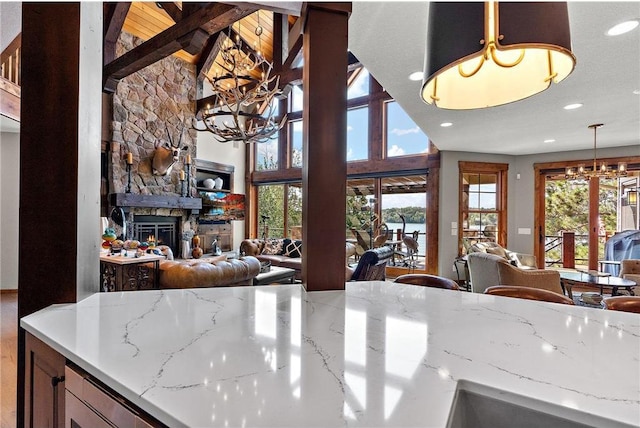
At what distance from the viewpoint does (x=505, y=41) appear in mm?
1021

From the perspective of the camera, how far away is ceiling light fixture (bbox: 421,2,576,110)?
1.02 metres

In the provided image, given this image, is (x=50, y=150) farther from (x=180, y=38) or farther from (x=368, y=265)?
(x=180, y=38)

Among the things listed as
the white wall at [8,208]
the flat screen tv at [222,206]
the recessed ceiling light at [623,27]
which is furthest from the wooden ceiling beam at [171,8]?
the recessed ceiling light at [623,27]

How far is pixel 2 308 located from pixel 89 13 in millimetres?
4886

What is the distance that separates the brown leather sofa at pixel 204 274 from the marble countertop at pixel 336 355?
67.3 inches

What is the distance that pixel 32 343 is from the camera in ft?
3.71

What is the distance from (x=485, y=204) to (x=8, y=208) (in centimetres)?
846

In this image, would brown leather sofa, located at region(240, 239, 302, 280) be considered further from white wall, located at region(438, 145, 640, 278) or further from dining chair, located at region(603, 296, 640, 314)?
dining chair, located at region(603, 296, 640, 314)

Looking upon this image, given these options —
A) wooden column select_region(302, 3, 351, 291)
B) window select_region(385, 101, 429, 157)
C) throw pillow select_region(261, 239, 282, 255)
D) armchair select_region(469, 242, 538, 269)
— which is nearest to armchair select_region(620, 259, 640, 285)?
armchair select_region(469, 242, 538, 269)

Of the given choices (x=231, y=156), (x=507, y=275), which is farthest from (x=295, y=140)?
(x=507, y=275)

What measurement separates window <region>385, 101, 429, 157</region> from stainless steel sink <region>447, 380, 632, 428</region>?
20.3 feet

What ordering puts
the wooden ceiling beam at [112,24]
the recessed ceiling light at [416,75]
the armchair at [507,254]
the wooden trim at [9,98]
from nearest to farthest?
the recessed ceiling light at [416,75] → the wooden trim at [9,98] → the wooden ceiling beam at [112,24] → the armchair at [507,254]

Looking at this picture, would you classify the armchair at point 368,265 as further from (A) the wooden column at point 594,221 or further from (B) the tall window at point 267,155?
(B) the tall window at point 267,155

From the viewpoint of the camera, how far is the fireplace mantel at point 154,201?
545 centimetres
